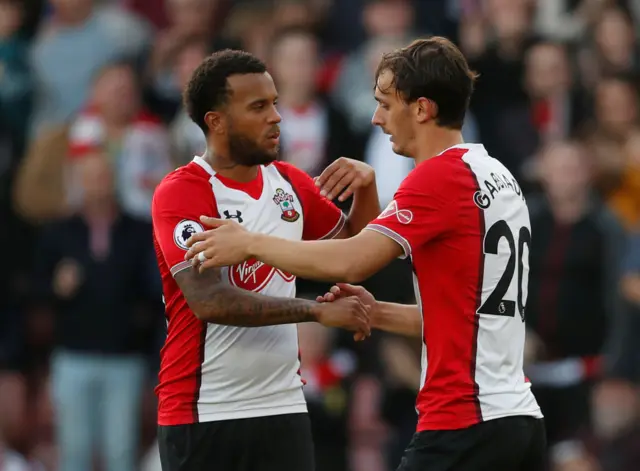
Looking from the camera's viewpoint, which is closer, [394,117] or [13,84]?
[394,117]

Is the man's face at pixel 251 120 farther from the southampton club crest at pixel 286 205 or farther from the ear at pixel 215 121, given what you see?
the southampton club crest at pixel 286 205

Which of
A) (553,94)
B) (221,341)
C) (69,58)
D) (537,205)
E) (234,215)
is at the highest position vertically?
(69,58)

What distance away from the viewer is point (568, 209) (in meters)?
10.5

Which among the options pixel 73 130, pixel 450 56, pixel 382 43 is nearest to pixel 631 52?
pixel 382 43

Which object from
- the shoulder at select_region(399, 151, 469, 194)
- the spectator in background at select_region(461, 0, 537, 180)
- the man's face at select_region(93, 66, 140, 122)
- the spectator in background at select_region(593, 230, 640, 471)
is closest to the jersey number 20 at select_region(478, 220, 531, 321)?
the shoulder at select_region(399, 151, 469, 194)

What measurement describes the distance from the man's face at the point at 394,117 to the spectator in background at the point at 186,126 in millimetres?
4590

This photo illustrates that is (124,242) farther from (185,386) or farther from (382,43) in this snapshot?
(185,386)

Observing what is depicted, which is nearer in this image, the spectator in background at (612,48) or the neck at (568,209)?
the neck at (568,209)

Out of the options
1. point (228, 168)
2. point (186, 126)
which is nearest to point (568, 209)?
point (186, 126)

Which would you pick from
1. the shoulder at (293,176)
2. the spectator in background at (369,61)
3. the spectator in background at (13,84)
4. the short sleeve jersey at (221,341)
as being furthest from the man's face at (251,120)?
the spectator in background at (13,84)

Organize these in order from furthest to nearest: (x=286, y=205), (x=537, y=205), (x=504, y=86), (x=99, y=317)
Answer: (x=504, y=86), (x=99, y=317), (x=537, y=205), (x=286, y=205)

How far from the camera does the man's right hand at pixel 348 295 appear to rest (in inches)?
243

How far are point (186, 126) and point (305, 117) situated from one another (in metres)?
1.00

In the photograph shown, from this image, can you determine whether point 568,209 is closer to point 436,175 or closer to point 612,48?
point 612,48
